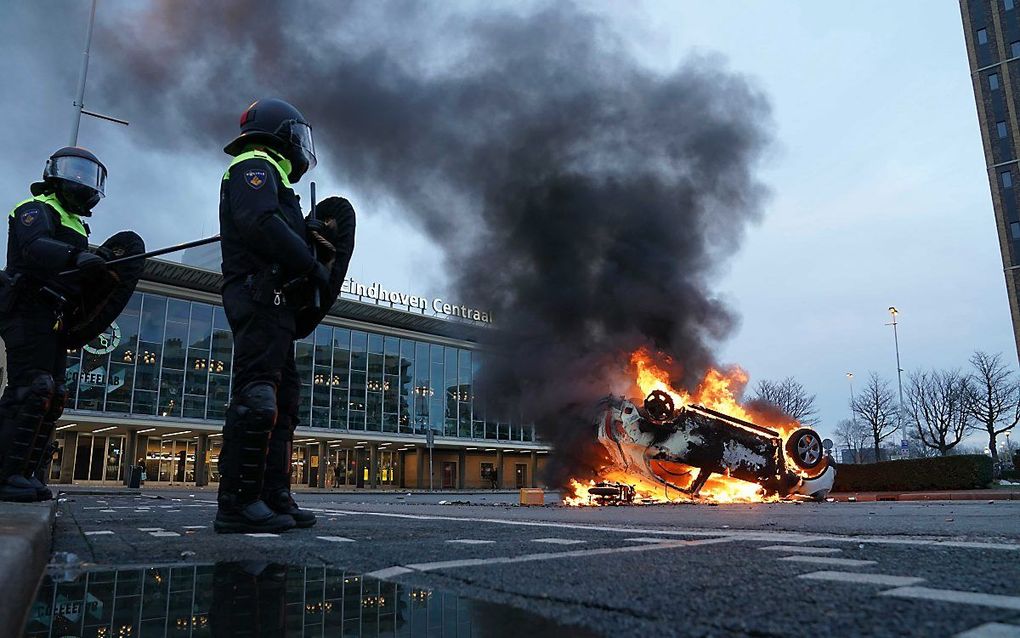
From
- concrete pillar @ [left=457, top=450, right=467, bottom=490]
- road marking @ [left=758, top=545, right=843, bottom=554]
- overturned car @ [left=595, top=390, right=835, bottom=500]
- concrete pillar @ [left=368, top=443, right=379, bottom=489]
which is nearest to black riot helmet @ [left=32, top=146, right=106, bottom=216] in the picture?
road marking @ [left=758, top=545, right=843, bottom=554]

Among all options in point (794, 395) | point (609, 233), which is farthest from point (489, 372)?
point (794, 395)

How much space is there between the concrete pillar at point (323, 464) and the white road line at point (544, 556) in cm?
4260

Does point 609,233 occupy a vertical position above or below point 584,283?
above

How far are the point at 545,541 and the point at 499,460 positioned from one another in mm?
51248

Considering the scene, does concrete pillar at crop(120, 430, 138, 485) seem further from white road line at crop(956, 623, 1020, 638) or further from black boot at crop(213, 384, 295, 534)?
white road line at crop(956, 623, 1020, 638)

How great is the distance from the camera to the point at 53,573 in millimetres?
2391

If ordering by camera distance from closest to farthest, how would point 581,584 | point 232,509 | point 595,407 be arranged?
point 581,584 → point 232,509 → point 595,407

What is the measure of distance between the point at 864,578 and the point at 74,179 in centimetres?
722

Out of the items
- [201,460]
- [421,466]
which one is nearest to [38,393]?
[201,460]

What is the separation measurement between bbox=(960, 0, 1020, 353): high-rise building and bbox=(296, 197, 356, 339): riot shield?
55.2 metres

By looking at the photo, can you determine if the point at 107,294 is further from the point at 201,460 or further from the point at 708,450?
the point at 201,460

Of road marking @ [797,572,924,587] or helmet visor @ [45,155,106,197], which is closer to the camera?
road marking @ [797,572,924,587]

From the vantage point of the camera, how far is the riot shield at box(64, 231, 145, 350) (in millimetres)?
6375

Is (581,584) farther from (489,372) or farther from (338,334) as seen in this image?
(338,334)
